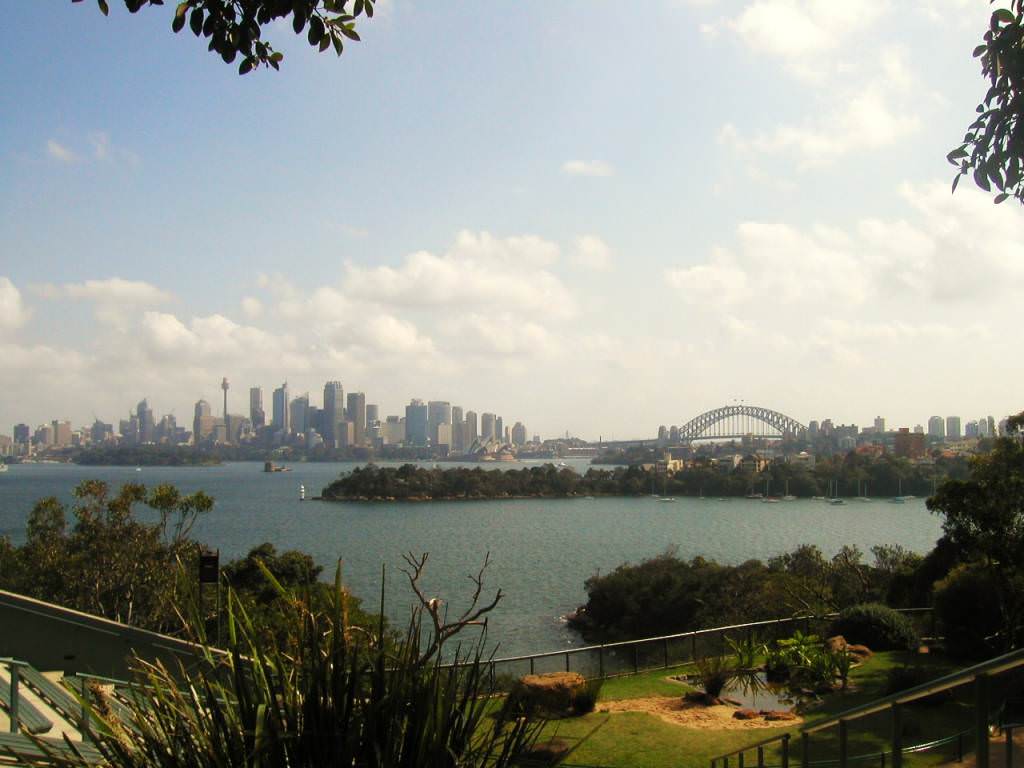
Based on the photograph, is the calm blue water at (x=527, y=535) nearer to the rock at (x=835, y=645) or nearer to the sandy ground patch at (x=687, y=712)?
the sandy ground patch at (x=687, y=712)

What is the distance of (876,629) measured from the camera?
12.7 meters

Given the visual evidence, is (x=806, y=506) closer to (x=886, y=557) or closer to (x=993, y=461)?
(x=886, y=557)

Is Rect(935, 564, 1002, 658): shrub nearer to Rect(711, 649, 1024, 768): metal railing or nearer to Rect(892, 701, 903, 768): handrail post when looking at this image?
Rect(711, 649, 1024, 768): metal railing

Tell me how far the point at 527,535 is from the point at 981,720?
57255 millimetres

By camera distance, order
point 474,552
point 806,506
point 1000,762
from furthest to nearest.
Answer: point 806,506, point 474,552, point 1000,762

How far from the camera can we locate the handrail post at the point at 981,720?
2.25 metres

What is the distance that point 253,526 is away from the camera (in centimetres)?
6347

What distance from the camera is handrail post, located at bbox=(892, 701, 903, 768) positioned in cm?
283

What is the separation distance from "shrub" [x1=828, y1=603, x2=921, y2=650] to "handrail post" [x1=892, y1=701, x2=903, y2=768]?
10579 mm

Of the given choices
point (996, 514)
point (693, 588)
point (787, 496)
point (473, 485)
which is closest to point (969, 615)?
point (996, 514)

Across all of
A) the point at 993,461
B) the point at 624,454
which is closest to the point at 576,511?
the point at 993,461

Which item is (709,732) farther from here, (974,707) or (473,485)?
(473,485)

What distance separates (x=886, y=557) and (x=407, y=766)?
3078 centimetres

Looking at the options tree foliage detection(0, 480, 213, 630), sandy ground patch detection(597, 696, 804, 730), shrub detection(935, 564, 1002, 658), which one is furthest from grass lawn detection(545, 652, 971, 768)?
tree foliage detection(0, 480, 213, 630)
